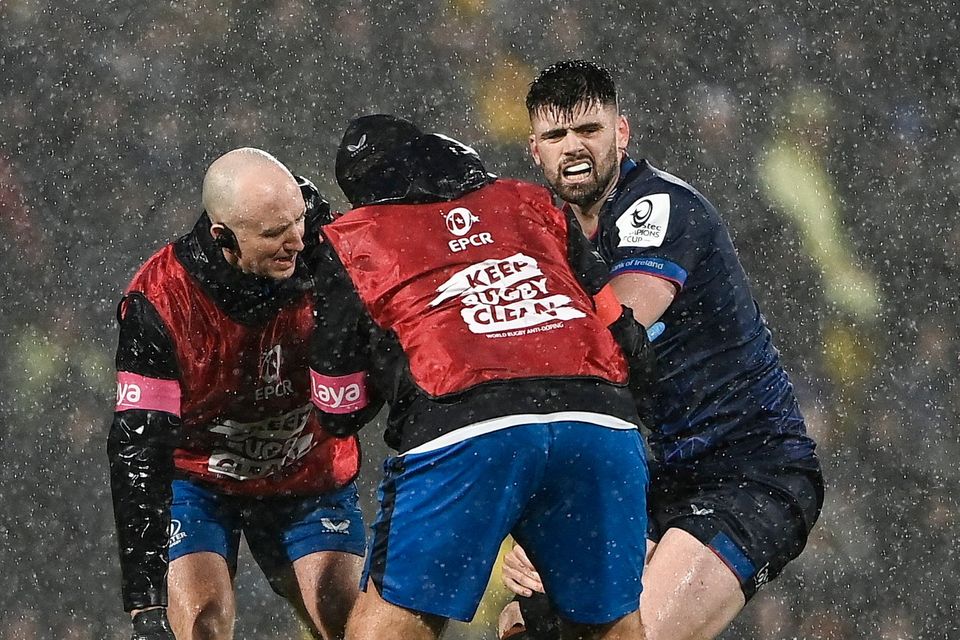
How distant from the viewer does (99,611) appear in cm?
548

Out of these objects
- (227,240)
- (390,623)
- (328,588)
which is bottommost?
(328,588)

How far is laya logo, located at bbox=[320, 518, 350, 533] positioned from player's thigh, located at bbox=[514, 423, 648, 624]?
1.03 metres

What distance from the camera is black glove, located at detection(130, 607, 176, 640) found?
2.71 meters

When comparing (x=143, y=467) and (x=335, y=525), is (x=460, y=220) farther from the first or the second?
(x=335, y=525)

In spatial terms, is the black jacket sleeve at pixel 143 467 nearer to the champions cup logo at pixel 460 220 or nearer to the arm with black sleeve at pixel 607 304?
the champions cup logo at pixel 460 220

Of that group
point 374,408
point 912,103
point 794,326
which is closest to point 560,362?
point 374,408

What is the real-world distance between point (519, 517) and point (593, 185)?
0.99 m

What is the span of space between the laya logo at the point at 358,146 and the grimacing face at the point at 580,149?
55 centimetres

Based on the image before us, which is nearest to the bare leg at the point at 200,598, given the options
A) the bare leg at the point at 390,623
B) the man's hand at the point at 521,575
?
the man's hand at the point at 521,575

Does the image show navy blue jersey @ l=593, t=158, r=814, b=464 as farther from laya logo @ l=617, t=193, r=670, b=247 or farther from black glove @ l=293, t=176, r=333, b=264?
black glove @ l=293, t=176, r=333, b=264

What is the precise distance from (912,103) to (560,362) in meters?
3.65

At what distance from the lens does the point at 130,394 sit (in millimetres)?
2867

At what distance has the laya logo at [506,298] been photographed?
2.40 metres

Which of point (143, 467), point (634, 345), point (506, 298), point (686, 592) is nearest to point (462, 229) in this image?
point (506, 298)
